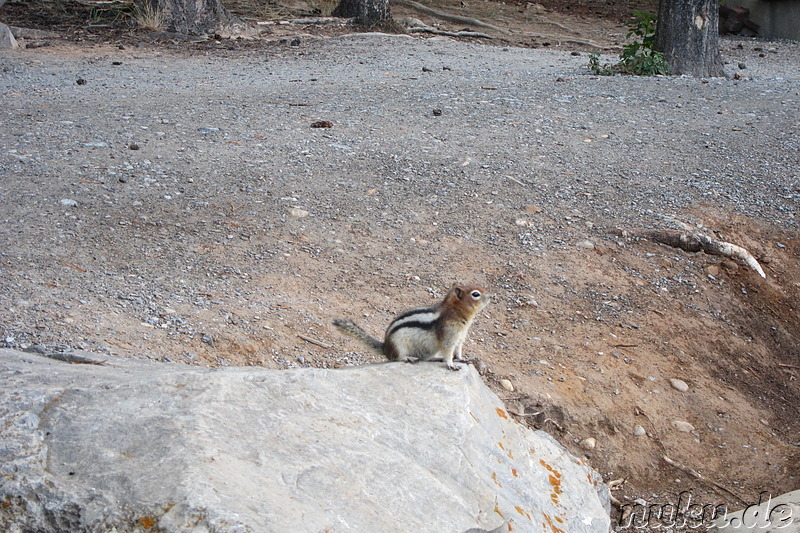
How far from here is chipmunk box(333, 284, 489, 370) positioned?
3607 millimetres

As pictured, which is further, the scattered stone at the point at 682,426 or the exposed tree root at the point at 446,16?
the exposed tree root at the point at 446,16

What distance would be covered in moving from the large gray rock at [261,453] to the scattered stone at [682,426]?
1608mm

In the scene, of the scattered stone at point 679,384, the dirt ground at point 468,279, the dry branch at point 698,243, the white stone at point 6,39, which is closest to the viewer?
the dirt ground at point 468,279

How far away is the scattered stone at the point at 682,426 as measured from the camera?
482cm

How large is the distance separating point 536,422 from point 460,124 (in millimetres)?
4523

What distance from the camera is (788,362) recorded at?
18.5ft

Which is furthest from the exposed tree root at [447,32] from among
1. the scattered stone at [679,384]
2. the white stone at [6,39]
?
the scattered stone at [679,384]

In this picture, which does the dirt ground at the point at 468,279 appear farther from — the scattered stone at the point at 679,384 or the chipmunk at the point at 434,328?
the chipmunk at the point at 434,328

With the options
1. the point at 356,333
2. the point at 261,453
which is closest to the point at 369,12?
the point at 356,333

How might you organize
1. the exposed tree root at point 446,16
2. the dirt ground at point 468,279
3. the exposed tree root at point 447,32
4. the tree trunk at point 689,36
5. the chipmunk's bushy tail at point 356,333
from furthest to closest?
the exposed tree root at point 446,16 → the exposed tree root at point 447,32 → the tree trunk at point 689,36 → the dirt ground at point 468,279 → the chipmunk's bushy tail at point 356,333

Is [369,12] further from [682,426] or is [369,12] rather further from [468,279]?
[682,426]

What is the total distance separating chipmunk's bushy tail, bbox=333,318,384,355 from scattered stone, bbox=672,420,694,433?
2.12 m

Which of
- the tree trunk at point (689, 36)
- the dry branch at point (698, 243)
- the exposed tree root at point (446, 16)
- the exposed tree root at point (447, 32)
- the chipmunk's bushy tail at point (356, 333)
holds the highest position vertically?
the tree trunk at point (689, 36)

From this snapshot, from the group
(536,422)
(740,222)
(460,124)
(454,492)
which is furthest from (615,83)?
(454,492)
